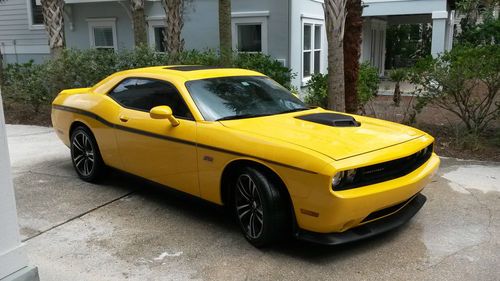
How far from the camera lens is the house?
13086 mm

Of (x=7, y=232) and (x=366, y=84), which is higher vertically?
(x=366, y=84)

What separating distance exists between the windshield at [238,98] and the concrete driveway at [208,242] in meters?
0.93

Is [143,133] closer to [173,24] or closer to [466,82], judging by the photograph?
[466,82]

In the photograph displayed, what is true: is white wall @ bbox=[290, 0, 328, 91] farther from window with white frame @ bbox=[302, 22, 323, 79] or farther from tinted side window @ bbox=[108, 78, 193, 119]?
tinted side window @ bbox=[108, 78, 193, 119]

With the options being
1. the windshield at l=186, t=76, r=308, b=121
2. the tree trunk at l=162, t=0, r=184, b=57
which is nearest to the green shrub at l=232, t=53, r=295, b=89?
the tree trunk at l=162, t=0, r=184, b=57

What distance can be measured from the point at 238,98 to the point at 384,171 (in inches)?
68.3

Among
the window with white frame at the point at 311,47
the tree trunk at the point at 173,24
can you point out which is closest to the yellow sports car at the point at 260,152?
the tree trunk at the point at 173,24

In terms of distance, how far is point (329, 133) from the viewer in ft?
13.4

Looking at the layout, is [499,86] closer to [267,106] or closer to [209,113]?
[267,106]

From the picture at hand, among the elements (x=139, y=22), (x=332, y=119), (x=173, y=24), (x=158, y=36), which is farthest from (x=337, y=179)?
(x=158, y=36)

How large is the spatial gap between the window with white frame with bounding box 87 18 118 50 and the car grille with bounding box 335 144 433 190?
1364 cm

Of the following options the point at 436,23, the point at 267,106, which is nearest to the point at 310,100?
the point at 267,106

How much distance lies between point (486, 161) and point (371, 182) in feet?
12.8

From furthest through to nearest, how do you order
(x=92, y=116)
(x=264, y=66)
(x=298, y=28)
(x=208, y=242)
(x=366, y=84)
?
1. (x=298, y=28)
2. (x=366, y=84)
3. (x=264, y=66)
4. (x=92, y=116)
5. (x=208, y=242)
